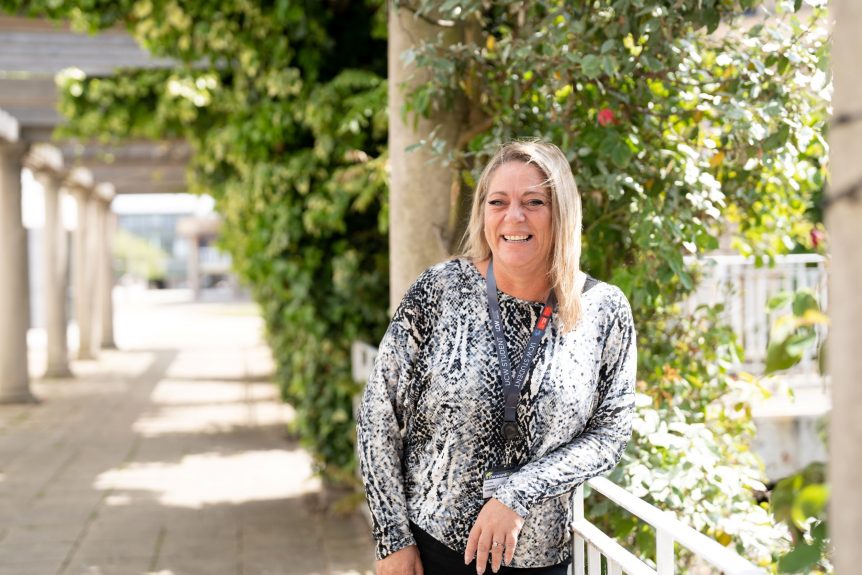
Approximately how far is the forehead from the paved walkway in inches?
149

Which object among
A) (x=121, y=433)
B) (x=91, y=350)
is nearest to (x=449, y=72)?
(x=121, y=433)

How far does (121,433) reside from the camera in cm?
1058

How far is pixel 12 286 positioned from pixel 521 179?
40.5 ft

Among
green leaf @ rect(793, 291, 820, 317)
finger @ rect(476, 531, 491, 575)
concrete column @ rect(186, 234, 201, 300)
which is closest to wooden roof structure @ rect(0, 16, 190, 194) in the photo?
finger @ rect(476, 531, 491, 575)

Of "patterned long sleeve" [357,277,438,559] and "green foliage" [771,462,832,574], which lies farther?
"patterned long sleeve" [357,277,438,559]

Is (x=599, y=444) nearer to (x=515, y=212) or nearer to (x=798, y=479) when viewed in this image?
(x=515, y=212)

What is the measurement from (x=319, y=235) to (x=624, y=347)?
4.32 metres

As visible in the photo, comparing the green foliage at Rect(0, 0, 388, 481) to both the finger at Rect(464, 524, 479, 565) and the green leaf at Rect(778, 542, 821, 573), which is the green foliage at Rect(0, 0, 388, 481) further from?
the green leaf at Rect(778, 542, 821, 573)

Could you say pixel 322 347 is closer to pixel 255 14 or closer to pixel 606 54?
pixel 255 14

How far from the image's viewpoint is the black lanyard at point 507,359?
7.11ft

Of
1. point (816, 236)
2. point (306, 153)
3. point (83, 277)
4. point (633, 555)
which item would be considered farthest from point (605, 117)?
point (83, 277)

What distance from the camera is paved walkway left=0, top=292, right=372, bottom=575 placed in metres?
5.78

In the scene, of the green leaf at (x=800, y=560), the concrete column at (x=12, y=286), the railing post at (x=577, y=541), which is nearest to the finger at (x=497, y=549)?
the railing post at (x=577, y=541)

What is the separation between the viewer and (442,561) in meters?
2.24
